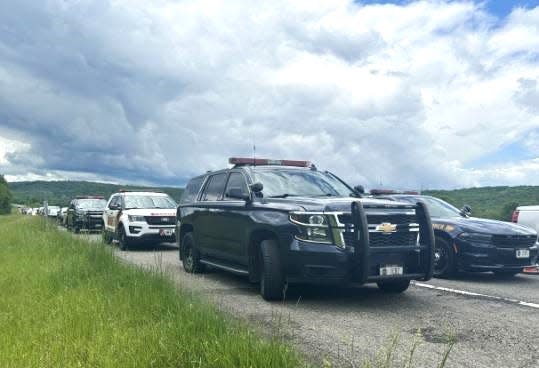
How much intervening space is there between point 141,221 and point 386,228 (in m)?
10.4

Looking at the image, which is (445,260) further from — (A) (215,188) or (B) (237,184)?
(A) (215,188)

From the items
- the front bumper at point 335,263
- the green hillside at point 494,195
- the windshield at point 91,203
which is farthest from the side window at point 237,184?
the green hillside at point 494,195

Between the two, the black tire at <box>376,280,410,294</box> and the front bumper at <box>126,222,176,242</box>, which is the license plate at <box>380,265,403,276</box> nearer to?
the black tire at <box>376,280,410,294</box>

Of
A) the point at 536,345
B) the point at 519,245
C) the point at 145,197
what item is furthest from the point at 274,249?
the point at 145,197

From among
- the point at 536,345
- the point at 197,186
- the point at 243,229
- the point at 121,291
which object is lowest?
the point at 536,345

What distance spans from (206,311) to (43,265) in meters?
5.16

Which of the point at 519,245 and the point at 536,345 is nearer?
the point at 536,345

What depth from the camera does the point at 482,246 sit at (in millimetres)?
9383

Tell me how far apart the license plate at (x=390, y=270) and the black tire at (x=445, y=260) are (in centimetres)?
324

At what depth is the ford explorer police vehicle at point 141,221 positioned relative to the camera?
15.6 metres

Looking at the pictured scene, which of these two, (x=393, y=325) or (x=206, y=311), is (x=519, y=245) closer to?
(x=393, y=325)

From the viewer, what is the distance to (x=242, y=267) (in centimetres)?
777

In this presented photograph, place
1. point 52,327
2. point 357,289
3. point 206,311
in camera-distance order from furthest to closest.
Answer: point 357,289 → point 52,327 → point 206,311

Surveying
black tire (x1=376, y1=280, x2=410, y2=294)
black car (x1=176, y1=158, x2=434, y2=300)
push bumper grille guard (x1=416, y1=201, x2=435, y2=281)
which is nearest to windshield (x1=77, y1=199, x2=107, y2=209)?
black car (x1=176, y1=158, x2=434, y2=300)
